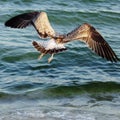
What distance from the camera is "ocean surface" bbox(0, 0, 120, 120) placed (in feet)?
23.5

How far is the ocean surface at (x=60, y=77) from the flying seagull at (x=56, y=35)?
Result: 599 mm

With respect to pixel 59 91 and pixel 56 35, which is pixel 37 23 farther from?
pixel 59 91

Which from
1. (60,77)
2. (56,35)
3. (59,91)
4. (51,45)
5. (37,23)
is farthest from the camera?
(60,77)

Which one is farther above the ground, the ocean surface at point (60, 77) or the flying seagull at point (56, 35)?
the flying seagull at point (56, 35)

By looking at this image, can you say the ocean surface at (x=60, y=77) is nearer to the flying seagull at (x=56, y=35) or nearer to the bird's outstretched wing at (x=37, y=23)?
the flying seagull at (x=56, y=35)

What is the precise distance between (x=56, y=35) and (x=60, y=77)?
4.03 feet

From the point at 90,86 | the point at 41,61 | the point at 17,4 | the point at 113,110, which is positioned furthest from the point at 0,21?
the point at 113,110

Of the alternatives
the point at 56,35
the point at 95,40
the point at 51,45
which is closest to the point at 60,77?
the point at 95,40

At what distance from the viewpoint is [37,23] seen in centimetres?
773

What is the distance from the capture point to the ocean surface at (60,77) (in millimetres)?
7172

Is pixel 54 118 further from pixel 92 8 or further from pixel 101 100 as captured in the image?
pixel 92 8

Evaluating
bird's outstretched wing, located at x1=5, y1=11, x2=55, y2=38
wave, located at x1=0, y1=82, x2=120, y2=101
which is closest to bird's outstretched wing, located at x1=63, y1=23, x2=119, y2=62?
bird's outstretched wing, located at x1=5, y1=11, x2=55, y2=38

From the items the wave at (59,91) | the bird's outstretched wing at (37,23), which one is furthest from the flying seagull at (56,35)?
the wave at (59,91)

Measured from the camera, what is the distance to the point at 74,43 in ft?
35.3
